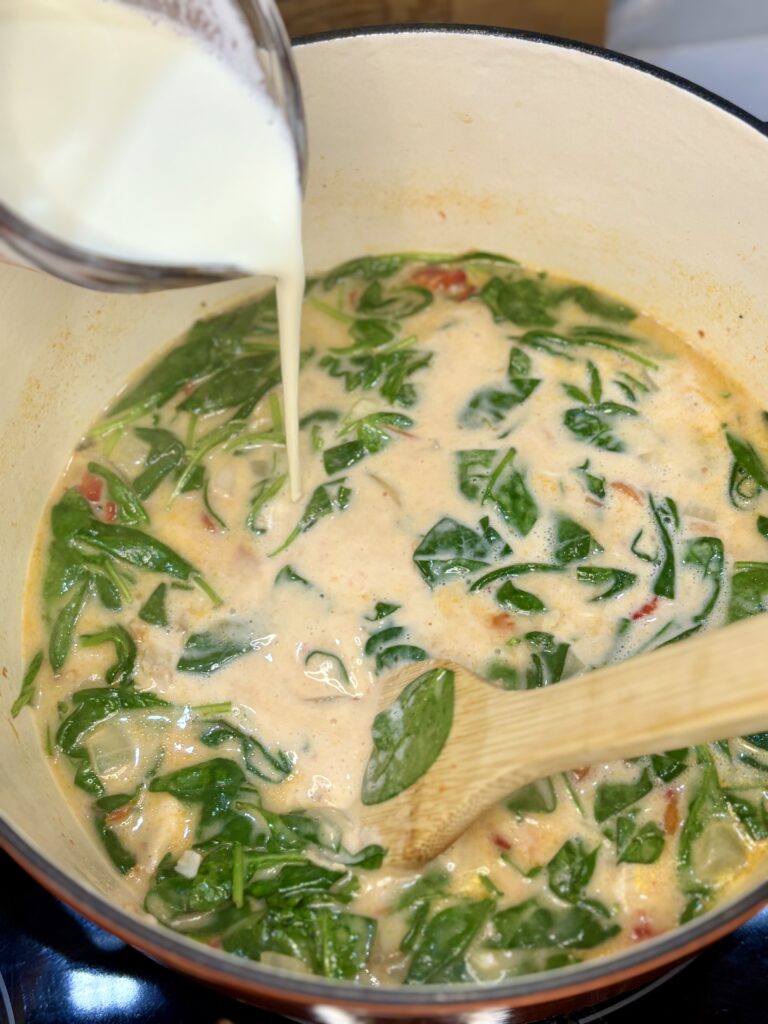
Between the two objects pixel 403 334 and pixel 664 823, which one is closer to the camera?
pixel 664 823

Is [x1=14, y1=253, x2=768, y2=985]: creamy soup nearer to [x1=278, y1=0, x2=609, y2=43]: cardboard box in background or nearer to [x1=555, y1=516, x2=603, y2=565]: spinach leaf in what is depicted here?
[x1=555, y1=516, x2=603, y2=565]: spinach leaf

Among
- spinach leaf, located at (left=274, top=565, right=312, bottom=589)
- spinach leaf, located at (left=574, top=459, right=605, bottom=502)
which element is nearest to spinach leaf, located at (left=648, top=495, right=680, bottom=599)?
spinach leaf, located at (left=574, top=459, right=605, bottom=502)

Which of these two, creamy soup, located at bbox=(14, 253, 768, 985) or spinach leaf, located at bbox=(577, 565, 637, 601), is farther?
spinach leaf, located at bbox=(577, 565, 637, 601)

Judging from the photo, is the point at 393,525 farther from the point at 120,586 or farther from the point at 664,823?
the point at 664,823

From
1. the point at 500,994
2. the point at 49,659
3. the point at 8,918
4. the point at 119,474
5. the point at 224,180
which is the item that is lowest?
the point at 8,918

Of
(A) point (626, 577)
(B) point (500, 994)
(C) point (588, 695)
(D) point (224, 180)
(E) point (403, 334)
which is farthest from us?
(E) point (403, 334)

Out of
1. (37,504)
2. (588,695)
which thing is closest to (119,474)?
(37,504)
